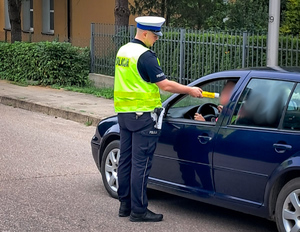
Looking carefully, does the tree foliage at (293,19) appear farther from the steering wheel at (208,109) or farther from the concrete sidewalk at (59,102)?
the steering wheel at (208,109)

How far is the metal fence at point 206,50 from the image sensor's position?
12988mm

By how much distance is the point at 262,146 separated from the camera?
218 inches

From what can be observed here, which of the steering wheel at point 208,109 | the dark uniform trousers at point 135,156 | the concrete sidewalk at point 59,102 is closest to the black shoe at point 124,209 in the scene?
the dark uniform trousers at point 135,156

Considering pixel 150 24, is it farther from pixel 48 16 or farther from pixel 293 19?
pixel 48 16

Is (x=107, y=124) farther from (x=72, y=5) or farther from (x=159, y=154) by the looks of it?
(x=72, y=5)

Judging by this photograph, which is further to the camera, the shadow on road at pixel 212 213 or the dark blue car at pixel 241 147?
the shadow on road at pixel 212 213

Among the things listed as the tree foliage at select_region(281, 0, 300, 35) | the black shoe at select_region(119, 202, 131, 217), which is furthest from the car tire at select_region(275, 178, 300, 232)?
the tree foliage at select_region(281, 0, 300, 35)

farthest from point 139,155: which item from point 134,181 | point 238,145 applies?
point 238,145

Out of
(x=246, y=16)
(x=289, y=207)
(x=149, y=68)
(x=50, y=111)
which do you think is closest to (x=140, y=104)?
(x=149, y=68)

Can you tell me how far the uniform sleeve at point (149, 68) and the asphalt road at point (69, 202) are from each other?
4.46ft

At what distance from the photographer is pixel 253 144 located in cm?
562

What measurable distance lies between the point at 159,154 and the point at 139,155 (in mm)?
405

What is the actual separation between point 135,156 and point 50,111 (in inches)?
319

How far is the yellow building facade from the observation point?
25.8 metres
